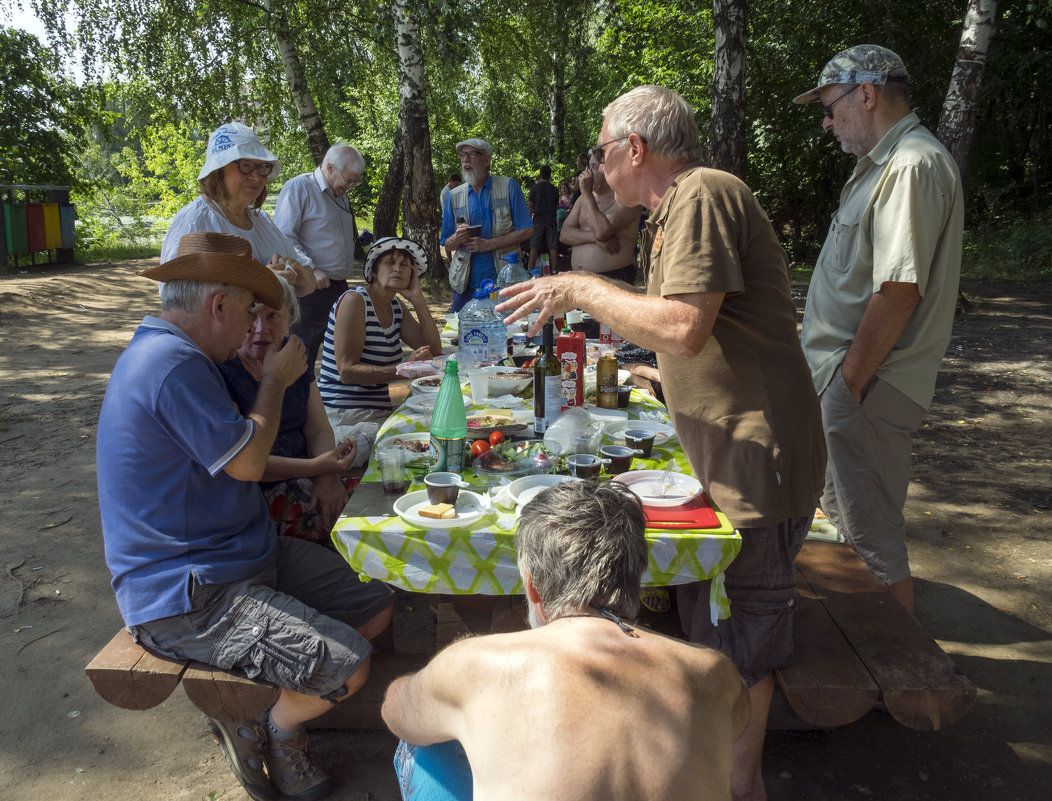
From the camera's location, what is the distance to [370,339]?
163 inches

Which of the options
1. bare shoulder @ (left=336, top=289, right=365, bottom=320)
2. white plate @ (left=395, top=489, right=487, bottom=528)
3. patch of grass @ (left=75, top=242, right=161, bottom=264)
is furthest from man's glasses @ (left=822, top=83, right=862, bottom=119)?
patch of grass @ (left=75, top=242, right=161, bottom=264)

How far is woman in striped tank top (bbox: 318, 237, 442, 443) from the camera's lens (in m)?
3.93

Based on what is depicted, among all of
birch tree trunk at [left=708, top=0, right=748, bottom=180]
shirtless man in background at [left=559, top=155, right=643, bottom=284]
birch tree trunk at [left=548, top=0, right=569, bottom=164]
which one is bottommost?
shirtless man in background at [left=559, top=155, right=643, bottom=284]

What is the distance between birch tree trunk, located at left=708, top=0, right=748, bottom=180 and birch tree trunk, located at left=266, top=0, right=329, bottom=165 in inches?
251

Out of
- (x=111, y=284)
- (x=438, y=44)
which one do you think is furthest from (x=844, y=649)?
(x=111, y=284)

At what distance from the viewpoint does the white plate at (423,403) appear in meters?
3.17

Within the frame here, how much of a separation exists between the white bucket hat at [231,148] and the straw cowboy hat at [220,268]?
1.50 metres

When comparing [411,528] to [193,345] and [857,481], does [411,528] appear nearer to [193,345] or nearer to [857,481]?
[193,345]

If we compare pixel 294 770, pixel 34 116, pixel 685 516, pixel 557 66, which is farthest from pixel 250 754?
pixel 557 66

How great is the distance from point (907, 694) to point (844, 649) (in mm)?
225

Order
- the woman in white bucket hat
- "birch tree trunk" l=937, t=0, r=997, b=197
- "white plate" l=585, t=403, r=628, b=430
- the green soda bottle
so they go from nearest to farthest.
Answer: the green soda bottle → "white plate" l=585, t=403, r=628, b=430 → the woman in white bucket hat → "birch tree trunk" l=937, t=0, r=997, b=197

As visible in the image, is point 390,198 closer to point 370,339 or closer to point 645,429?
point 370,339

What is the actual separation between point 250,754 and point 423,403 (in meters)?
1.48

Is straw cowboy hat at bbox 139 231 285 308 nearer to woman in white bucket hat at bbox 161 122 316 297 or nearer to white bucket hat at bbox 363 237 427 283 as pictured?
woman in white bucket hat at bbox 161 122 316 297
